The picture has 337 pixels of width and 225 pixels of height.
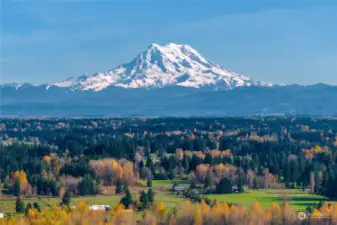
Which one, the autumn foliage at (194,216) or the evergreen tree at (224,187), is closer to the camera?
the autumn foliage at (194,216)

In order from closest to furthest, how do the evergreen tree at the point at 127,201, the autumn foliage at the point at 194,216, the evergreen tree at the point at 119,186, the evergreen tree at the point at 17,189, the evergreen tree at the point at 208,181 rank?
the autumn foliage at the point at 194,216 → the evergreen tree at the point at 127,201 → the evergreen tree at the point at 17,189 → the evergreen tree at the point at 119,186 → the evergreen tree at the point at 208,181

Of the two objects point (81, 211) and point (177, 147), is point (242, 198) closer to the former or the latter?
point (81, 211)

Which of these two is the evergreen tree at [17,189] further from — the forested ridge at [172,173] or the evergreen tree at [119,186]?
the evergreen tree at [119,186]

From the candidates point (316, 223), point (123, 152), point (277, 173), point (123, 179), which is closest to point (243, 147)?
point (123, 152)

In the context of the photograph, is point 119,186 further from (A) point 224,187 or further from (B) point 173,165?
(B) point 173,165

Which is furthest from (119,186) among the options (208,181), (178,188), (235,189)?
(235,189)

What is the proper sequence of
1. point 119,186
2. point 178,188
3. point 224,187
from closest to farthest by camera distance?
point 119,186 → point 224,187 → point 178,188

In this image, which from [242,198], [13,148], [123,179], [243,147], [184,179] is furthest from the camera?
[243,147]

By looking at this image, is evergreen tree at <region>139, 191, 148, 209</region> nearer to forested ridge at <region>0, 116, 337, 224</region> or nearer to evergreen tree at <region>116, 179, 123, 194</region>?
forested ridge at <region>0, 116, 337, 224</region>

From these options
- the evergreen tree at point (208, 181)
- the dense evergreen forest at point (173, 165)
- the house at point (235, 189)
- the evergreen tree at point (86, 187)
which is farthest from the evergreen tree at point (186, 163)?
the evergreen tree at point (86, 187)
